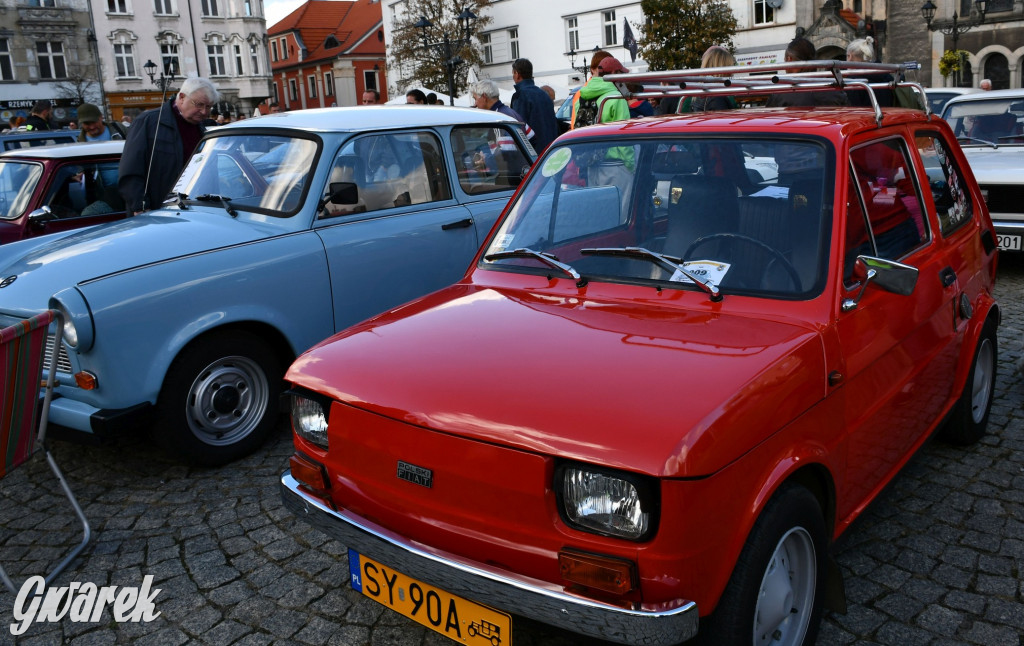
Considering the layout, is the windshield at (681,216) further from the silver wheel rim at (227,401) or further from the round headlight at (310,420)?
the silver wheel rim at (227,401)

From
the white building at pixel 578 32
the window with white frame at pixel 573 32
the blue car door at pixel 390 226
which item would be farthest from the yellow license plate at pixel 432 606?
the window with white frame at pixel 573 32

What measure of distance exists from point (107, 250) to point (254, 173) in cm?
110

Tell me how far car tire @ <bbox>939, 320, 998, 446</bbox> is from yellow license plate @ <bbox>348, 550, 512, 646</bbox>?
9.12 feet

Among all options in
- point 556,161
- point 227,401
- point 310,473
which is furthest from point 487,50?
point 310,473

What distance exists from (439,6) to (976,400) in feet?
167

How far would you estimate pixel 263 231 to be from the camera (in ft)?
16.7

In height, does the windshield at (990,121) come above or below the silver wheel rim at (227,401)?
above

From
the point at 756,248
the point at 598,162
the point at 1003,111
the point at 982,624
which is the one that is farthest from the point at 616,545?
the point at 1003,111

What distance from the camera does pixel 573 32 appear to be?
48.0 m

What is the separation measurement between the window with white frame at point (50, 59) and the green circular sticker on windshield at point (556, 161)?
6007 cm

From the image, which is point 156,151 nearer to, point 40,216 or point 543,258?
point 40,216

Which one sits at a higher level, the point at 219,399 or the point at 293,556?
the point at 219,399

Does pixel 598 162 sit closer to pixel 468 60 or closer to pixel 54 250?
pixel 54 250

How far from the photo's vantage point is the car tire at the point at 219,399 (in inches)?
179
